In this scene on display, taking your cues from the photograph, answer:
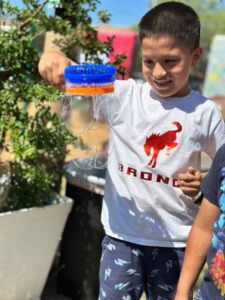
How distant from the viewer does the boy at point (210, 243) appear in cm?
148

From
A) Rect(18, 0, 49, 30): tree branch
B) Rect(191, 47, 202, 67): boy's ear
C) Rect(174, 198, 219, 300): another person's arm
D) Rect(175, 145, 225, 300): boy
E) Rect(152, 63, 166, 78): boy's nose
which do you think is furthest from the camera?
Rect(18, 0, 49, 30): tree branch

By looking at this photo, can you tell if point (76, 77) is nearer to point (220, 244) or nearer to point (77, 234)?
point (220, 244)

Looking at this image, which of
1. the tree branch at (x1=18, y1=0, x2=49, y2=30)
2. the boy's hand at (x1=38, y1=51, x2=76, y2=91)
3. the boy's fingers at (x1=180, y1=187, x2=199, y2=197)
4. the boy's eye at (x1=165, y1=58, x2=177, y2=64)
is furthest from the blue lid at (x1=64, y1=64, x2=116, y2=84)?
the tree branch at (x1=18, y1=0, x2=49, y2=30)

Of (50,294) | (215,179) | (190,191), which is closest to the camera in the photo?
(215,179)

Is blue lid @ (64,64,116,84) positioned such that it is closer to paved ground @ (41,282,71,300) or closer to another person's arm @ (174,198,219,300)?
another person's arm @ (174,198,219,300)

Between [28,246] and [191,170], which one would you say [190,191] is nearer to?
[191,170]

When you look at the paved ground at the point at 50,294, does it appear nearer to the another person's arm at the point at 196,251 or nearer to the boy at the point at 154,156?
the boy at the point at 154,156

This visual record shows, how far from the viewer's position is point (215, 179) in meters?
1.56

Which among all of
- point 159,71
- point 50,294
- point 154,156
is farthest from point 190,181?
point 50,294

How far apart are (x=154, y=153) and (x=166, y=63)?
349 mm

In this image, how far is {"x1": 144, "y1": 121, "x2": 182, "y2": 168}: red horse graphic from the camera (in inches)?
75.5

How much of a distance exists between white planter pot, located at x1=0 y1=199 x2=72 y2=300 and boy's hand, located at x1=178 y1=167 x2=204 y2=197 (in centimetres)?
94

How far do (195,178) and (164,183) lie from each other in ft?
0.42

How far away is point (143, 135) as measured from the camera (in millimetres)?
1938
